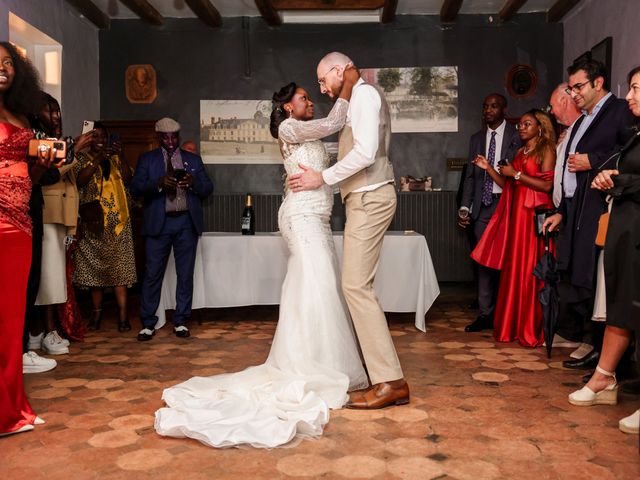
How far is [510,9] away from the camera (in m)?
6.71

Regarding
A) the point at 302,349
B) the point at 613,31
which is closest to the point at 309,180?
the point at 302,349

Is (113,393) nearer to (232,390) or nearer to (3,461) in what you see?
(232,390)

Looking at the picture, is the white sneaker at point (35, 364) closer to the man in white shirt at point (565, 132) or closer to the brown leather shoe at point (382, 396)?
the brown leather shoe at point (382, 396)

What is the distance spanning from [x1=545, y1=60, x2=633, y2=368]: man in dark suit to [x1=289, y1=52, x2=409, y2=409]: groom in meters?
1.19

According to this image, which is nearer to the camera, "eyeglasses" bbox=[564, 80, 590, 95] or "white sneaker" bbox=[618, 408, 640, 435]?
"white sneaker" bbox=[618, 408, 640, 435]

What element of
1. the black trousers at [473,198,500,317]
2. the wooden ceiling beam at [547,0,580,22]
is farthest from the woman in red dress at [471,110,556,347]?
the wooden ceiling beam at [547,0,580,22]

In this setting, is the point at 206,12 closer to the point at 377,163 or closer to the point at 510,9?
the point at 510,9

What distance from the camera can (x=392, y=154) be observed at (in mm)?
7344

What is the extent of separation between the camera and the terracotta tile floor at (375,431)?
224cm

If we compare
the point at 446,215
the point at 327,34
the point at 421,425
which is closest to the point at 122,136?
the point at 327,34

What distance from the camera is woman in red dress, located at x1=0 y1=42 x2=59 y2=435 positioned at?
2627 millimetres

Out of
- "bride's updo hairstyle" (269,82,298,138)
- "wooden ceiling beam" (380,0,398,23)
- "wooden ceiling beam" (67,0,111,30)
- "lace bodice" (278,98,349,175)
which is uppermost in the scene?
"wooden ceiling beam" (380,0,398,23)

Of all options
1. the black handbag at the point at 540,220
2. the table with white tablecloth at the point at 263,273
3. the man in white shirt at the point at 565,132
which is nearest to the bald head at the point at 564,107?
the man in white shirt at the point at 565,132

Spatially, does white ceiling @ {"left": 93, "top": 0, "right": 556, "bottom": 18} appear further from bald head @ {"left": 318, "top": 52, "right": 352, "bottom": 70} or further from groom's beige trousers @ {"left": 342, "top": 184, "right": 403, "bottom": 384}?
groom's beige trousers @ {"left": 342, "top": 184, "right": 403, "bottom": 384}
